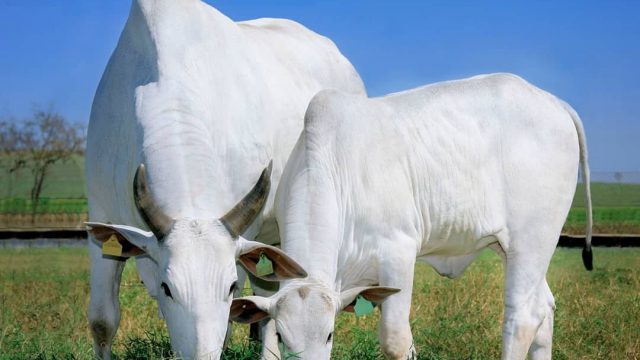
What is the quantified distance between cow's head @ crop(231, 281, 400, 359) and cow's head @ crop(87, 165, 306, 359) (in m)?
0.15

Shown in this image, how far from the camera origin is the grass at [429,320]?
741cm

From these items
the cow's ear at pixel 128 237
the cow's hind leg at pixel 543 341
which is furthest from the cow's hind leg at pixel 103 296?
the cow's hind leg at pixel 543 341

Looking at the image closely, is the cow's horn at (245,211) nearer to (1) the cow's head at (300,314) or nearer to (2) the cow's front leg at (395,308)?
(1) the cow's head at (300,314)

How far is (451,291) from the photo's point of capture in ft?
35.9

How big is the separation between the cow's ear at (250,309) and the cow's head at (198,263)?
0.12m

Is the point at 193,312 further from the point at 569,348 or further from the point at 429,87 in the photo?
the point at 569,348

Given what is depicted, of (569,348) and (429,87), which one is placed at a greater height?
(429,87)

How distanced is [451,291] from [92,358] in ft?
16.9

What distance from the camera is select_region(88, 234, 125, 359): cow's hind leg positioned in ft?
21.8

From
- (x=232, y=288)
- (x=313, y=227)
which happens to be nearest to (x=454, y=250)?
(x=313, y=227)

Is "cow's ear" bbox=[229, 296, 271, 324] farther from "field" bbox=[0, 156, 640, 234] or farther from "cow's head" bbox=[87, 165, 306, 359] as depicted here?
"field" bbox=[0, 156, 640, 234]

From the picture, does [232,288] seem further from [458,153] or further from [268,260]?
[458,153]

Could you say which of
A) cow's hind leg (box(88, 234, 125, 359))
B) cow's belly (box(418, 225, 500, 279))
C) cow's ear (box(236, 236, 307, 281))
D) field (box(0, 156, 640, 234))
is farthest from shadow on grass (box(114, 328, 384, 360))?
field (box(0, 156, 640, 234))

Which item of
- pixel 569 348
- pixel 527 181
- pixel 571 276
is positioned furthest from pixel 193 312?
pixel 571 276
